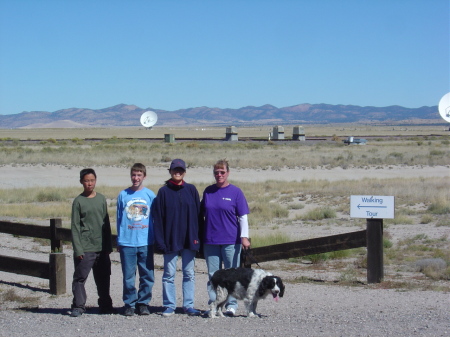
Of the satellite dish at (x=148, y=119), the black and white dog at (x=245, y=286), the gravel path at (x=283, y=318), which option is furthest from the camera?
the satellite dish at (x=148, y=119)

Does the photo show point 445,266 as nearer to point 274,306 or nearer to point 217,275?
point 274,306

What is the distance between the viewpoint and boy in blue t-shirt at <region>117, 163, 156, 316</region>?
6.95m

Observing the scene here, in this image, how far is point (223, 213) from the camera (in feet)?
22.8

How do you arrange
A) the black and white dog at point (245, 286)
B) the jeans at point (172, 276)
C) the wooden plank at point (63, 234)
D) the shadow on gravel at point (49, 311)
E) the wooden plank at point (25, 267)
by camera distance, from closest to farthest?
1. the black and white dog at point (245, 286)
2. the jeans at point (172, 276)
3. the shadow on gravel at point (49, 311)
4. the wooden plank at point (25, 267)
5. the wooden plank at point (63, 234)

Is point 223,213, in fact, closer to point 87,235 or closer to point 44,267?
point 87,235

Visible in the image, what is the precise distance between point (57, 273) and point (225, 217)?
2.52 meters

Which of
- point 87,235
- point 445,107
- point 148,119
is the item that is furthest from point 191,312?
point 148,119

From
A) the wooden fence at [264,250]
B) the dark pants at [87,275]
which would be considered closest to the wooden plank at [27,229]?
the wooden fence at [264,250]

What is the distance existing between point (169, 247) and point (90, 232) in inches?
34.0

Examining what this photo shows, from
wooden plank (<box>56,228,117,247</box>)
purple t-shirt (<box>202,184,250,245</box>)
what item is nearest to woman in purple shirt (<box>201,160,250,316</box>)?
purple t-shirt (<box>202,184,250,245</box>)

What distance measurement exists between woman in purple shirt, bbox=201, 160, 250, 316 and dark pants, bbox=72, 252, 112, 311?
1.17m

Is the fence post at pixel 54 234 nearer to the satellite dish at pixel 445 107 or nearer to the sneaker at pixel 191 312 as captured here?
the sneaker at pixel 191 312

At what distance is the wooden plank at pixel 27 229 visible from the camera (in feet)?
29.1

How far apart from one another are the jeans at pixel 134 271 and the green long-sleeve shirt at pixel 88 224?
0.93 ft
